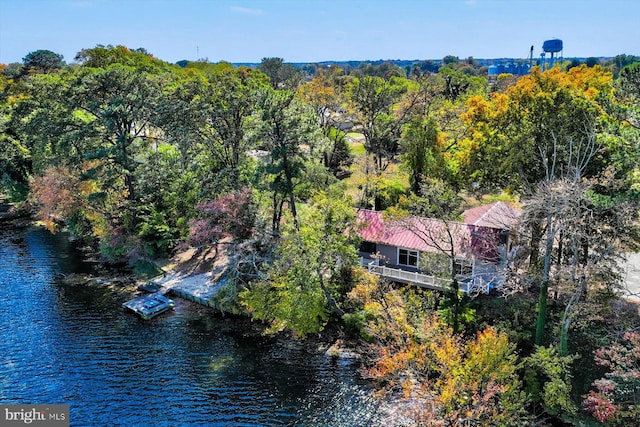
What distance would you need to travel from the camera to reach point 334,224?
27.4 metres

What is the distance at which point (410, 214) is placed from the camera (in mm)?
28969

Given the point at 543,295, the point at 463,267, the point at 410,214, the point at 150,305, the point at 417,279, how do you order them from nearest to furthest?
the point at 543,295 → the point at 410,214 → the point at 417,279 → the point at 463,267 → the point at 150,305

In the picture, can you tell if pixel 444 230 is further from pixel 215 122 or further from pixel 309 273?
pixel 215 122

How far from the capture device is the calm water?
2241 cm

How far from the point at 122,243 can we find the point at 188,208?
6164 millimetres

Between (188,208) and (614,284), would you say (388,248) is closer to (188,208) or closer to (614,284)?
(614,284)

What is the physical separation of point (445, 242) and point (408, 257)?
→ 4.45 m

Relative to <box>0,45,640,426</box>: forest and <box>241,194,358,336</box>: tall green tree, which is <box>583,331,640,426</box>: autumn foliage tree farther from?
<box>241,194,358,336</box>: tall green tree

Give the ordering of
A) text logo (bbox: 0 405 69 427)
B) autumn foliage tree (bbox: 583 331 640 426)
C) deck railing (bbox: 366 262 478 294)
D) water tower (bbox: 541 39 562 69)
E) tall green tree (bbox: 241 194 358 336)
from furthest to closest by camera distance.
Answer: water tower (bbox: 541 39 562 69), deck railing (bbox: 366 262 478 294), tall green tree (bbox: 241 194 358 336), text logo (bbox: 0 405 69 427), autumn foliage tree (bbox: 583 331 640 426)

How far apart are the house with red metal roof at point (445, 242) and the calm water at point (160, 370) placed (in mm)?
8391

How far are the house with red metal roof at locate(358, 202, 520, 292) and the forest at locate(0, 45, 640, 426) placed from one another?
0.99 metres

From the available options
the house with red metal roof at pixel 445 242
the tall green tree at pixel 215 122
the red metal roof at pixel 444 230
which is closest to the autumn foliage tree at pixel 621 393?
the house with red metal roof at pixel 445 242

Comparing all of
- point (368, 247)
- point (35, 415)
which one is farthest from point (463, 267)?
point (35, 415)

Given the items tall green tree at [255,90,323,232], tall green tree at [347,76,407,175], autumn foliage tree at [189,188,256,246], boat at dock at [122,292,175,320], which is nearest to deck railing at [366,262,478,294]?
tall green tree at [255,90,323,232]
